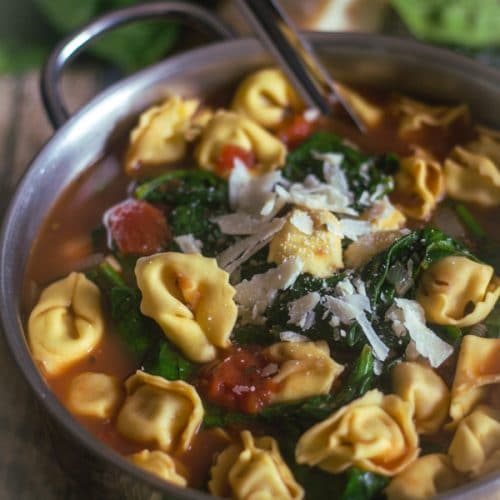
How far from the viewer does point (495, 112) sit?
12.6 feet

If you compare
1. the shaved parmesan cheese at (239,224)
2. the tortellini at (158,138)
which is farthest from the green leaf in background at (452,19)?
the shaved parmesan cheese at (239,224)

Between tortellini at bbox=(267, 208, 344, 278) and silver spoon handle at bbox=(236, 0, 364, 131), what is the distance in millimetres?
902

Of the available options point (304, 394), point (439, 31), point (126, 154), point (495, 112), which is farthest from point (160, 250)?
point (439, 31)

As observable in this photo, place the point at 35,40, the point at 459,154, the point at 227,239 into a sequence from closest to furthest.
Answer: the point at 227,239
the point at 459,154
the point at 35,40

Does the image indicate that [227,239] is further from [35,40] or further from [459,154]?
[35,40]

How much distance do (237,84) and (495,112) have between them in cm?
125

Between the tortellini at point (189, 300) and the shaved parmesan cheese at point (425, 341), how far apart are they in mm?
619

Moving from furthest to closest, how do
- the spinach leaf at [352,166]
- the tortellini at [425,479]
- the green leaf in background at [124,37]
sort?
1. the green leaf in background at [124,37]
2. the spinach leaf at [352,166]
3. the tortellini at [425,479]

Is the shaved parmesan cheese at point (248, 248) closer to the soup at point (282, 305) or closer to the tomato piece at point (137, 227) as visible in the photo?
the soup at point (282, 305)

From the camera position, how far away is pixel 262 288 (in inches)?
120

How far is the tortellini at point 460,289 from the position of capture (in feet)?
10.1

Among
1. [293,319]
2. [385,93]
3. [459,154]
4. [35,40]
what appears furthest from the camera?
[35,40]

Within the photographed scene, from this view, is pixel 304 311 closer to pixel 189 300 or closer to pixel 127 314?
pixel 189 300

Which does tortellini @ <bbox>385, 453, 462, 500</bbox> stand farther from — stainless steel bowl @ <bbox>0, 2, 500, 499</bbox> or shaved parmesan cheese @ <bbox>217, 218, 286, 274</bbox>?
stainless steel bowl @ <bbox>0, 2, 500, 499</bbox>
